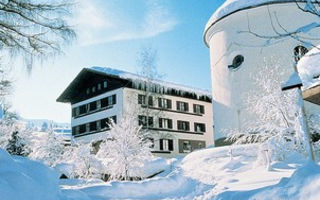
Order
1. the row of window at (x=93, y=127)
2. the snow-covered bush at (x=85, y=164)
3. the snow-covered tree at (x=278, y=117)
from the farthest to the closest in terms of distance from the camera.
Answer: the row of window at (x=93, y=127), the snow-covered bush at (x=85, y=164), the snow-covered tree at (x=278, y=117)

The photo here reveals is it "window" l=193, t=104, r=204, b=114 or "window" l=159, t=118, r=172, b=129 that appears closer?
"window" l=159, t=118, r=172, b=129

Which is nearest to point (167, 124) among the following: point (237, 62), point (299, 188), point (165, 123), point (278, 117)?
point (165, 123)

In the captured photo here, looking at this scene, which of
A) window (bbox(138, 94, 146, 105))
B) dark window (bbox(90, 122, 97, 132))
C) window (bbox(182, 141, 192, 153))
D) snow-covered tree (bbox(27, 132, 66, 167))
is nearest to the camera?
snow-covered tree (bbox(27, 132, 66, 167))

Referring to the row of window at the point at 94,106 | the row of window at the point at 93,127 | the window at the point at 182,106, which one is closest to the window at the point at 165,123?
the window at the point at 182,106

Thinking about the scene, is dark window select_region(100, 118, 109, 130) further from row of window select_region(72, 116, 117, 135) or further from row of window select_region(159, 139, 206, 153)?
row of window select_region(159, 139, 206, 153)

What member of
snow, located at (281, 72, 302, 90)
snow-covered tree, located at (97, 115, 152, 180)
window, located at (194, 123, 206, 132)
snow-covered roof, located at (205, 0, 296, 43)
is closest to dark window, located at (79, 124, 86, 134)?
window, located at (194, 123, 206, 132)

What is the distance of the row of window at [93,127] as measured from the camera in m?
31.4

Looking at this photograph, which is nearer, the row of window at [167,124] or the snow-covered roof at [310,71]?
the snow-covered roof at [310,71]

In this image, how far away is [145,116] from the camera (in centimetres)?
3025

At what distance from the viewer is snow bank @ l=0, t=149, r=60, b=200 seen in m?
5.66

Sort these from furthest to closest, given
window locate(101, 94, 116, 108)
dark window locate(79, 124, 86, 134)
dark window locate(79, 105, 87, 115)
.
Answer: dark window locate(79, 105, 87, 115), dark window locate(79, 124, 86, 134), window locate(101, 94, 116, 108)

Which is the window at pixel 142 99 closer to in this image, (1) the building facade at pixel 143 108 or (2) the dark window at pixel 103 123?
(1) the building facade at pixel 143 108

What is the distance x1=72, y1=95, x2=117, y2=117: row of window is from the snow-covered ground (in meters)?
11.0

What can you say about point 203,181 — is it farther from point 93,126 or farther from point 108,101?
point 93,126
